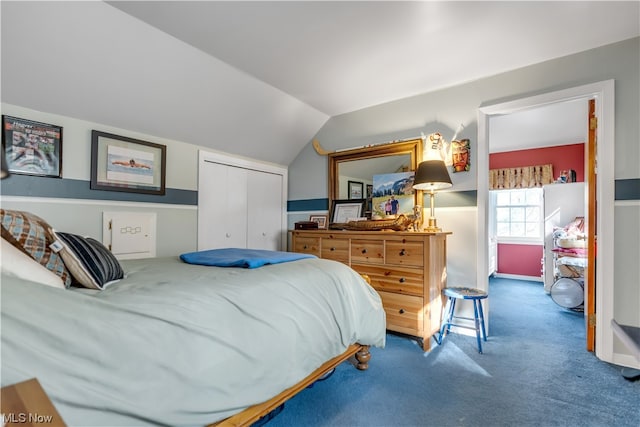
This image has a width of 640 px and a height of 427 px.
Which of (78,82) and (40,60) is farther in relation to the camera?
(78,82)

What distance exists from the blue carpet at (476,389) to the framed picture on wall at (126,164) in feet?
7.29

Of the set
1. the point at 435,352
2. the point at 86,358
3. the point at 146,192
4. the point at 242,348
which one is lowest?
the point at 435,352

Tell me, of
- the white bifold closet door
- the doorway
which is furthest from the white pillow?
the doorway

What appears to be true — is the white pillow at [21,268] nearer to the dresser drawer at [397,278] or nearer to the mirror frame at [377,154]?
the dresser drawer at [397,278]

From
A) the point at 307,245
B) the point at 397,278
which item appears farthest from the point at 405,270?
the point at 307,245

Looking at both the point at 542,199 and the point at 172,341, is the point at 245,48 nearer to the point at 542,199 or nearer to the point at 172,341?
the point at 172,341

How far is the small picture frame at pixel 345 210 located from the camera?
3518 millimetres

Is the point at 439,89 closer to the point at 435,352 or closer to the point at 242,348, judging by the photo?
the point at 435,352

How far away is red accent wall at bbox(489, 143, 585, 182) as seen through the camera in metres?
4.89

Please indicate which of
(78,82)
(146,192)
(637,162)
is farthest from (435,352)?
(78,82)

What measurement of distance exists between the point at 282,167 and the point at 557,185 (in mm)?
4296

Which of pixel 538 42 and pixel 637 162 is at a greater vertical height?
pixel 538 42

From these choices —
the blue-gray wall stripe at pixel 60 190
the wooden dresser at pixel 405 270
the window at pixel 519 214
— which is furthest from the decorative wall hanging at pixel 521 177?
the blue-gray wall stripe at pixel 60 190

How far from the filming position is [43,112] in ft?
7.18
